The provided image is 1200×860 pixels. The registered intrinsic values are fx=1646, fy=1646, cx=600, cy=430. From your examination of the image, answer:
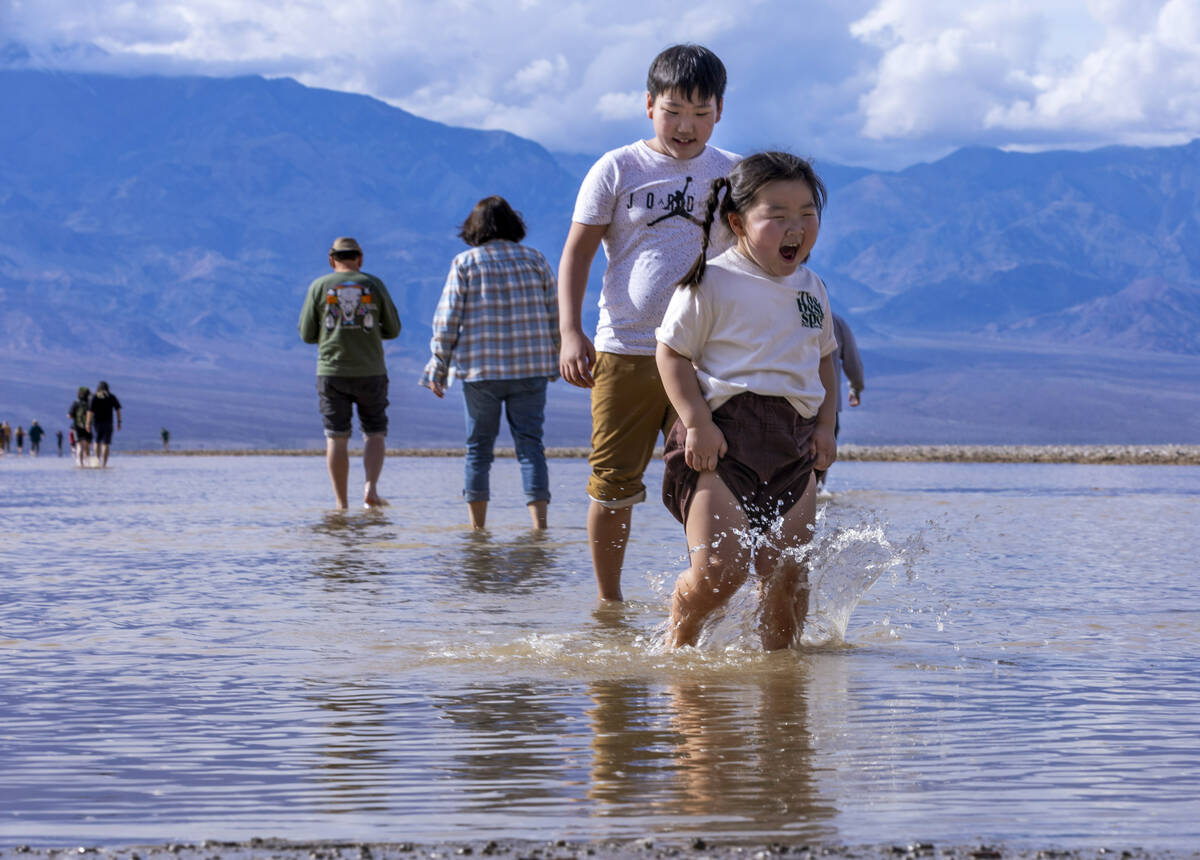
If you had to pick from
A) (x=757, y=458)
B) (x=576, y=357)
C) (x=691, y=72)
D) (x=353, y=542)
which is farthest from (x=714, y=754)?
(x=353, y=542)

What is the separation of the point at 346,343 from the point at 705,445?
7.14 m

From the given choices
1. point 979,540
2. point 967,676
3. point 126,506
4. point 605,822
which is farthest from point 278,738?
point 126,506

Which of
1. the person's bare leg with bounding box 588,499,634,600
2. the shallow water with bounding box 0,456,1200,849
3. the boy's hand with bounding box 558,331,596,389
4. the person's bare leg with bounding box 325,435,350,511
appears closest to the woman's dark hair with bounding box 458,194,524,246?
the shallow water with bounding box 0,456,1200,849

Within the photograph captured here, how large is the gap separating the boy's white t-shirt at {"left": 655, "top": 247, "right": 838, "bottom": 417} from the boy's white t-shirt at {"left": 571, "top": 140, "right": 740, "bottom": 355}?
907 mm

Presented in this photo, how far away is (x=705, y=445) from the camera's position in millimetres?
4434

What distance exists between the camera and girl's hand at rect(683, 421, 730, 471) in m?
4.44

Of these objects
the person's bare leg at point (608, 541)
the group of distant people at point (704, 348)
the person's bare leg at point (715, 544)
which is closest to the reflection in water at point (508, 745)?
the person's bare leg at point (715, 544)

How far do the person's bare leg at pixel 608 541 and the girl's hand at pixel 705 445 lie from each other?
1297 millimetres

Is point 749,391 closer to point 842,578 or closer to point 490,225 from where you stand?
point 842,578

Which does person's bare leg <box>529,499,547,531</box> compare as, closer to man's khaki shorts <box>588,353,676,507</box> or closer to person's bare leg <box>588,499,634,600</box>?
person's bare leg <box>588,499,634,600</box>

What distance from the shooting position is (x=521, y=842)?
2547 mm

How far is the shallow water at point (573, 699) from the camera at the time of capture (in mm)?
2779

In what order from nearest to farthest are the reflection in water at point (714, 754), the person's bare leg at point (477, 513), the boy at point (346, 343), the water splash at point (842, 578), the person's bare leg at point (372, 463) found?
the reflection in water at point (714, 754) → the water splash at point (842, 578) → the person's bare leg at point (477, 513) → the boy at point (346, 343) → the person's bare leg at point (372, 463)

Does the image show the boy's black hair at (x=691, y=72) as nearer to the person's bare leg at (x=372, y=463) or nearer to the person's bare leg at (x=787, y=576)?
the person's bare leg at (x=787, y=576)
